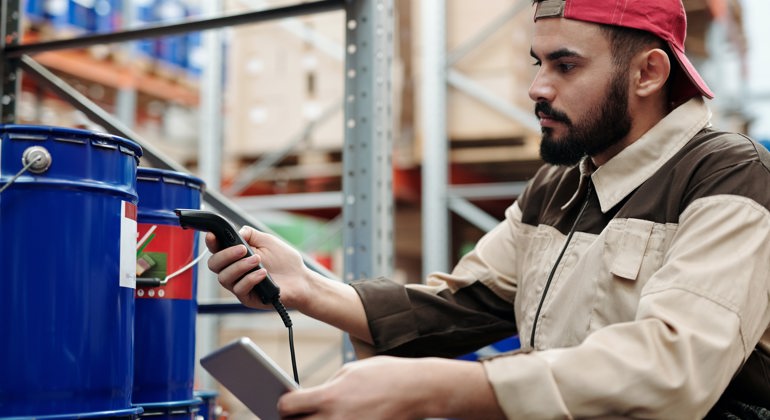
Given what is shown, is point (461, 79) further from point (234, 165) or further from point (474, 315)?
point (474, 315)

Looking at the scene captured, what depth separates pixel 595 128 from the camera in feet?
5.15

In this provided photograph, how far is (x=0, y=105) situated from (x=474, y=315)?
5.44 feet

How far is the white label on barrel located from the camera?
146cm

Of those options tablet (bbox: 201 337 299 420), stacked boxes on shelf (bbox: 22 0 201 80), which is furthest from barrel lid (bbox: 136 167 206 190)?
stacked boxes on shelf (bbox: 22 0 201 80)

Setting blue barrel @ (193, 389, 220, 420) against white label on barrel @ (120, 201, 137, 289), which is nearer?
white label on barrel @ (120, 201, 137, 289)

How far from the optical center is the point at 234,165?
4898 mm

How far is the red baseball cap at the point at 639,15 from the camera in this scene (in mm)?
1527

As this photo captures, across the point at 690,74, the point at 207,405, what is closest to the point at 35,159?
the point at 207,405

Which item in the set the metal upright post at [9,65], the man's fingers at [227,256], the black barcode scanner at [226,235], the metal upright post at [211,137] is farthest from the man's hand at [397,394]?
the metal upright post at [211,137]

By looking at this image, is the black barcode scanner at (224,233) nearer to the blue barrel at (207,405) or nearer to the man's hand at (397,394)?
the man's hand at (397,394)

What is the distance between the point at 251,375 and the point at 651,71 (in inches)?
36.9

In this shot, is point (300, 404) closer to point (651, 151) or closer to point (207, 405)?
point (651, 151)

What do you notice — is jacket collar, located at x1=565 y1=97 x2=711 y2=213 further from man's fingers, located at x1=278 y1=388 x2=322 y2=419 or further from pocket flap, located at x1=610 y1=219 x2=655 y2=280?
man's fingers, located at x1=278 y1=388 x2=322 y2=419

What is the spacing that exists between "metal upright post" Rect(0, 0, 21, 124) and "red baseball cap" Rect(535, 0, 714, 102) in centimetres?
174
